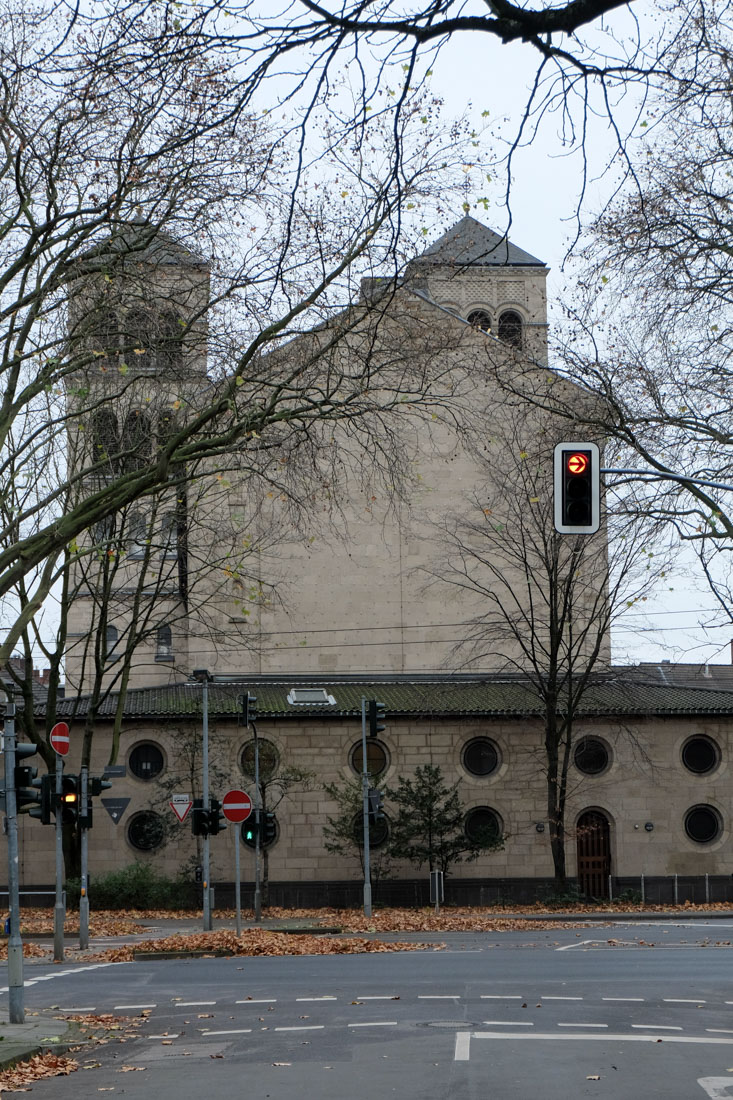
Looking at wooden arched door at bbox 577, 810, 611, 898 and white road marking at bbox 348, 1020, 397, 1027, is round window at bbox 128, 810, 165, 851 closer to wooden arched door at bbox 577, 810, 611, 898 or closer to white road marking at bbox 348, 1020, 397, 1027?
wooden arched door at bbox 577, 810, 611, 898

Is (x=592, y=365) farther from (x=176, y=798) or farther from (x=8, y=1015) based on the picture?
(x=176, y=798)

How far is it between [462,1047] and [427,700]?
105ft

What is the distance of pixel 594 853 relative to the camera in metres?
43.4

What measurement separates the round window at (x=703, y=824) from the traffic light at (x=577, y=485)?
99.0ft

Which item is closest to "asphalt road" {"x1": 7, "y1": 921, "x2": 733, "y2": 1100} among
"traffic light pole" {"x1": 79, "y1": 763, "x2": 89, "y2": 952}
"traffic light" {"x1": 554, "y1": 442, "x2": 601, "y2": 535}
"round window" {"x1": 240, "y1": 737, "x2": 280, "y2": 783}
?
"traffic light pole" {"x1": 79, "y1": 763, "x2": 89, "y2": 952}

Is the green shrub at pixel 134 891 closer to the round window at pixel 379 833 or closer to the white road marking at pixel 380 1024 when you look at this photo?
the round window at pixel 379 833

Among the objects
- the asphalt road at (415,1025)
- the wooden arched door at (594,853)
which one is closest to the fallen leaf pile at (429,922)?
the wooden arched door at (594,853)

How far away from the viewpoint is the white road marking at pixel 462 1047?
11688 millimetres

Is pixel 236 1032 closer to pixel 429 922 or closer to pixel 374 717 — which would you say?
pixel 429 922

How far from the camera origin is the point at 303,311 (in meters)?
14.5

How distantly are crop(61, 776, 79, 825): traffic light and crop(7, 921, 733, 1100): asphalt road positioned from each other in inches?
104

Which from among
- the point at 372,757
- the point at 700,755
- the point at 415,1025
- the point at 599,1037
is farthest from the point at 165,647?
the point at 599,1037

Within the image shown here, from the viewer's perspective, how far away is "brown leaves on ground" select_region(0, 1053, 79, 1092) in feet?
37.8

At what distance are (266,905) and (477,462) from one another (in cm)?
1567
